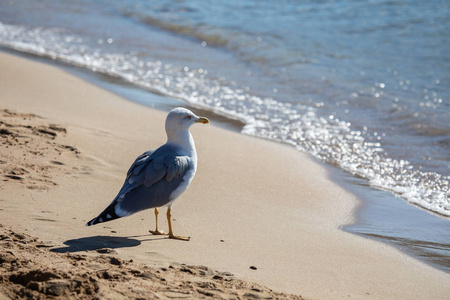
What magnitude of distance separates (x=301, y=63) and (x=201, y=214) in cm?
664

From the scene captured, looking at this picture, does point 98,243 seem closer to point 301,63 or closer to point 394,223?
point 394,223

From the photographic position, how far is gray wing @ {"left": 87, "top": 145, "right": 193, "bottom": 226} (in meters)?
4.20

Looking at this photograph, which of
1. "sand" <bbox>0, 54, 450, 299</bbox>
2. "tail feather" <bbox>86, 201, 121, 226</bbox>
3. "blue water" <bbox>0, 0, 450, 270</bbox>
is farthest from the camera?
"blue water" <bbox>0, 0, 450, 270</bbox>

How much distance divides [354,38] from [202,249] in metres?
9.53

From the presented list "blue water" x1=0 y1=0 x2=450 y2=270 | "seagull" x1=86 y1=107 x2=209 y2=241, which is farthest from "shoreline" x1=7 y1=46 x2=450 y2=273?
"seagull" x1=86 y1=107 x2=209 y2=241

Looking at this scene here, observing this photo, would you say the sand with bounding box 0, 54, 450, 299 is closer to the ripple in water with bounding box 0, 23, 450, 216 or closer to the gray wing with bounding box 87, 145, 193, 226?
the gray wing with bounding box 87, 145, 193, 226

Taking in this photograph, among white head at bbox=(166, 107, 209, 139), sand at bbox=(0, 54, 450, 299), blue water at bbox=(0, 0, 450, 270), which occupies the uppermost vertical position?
blue water at bbox=(0, 0, 450, 270)

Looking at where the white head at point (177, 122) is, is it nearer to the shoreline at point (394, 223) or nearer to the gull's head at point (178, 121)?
the gull's head at point (178, 121)

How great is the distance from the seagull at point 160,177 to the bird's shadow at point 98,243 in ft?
0.51

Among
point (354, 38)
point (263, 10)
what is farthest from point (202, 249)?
point (263, 10)

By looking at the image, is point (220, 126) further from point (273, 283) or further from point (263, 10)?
point (263, 10)

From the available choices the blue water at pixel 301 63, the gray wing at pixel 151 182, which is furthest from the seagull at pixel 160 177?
the blue water at pixel 301 63

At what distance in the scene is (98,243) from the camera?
13.5 feet

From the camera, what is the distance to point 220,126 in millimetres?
7703
